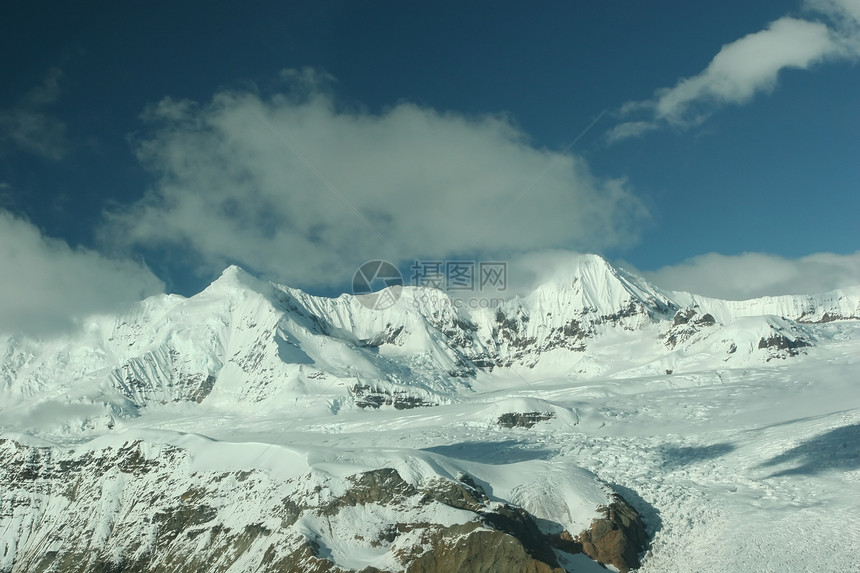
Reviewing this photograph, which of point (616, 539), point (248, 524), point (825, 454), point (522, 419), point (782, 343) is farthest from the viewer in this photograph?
point (782, 343)

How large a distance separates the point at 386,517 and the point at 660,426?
66452mm

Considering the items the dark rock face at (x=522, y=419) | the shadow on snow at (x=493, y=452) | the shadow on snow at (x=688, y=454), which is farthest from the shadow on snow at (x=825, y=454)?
the dark rock face at (x=522, y=419)

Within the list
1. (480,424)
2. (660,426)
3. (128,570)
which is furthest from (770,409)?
(128,570)

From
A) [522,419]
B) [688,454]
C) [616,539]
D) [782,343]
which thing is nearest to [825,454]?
[688,454]

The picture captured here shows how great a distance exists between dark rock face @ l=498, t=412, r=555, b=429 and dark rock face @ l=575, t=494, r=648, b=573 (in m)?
63.9

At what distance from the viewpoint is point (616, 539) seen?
47281 millimetres

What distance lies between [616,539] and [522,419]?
6984cm

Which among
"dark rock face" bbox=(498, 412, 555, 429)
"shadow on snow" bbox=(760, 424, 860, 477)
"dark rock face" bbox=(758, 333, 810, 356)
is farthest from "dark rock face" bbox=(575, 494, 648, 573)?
"dark rock face" bbox=(758, 333, 810, 356)

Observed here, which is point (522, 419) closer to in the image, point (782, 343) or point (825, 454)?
point (825, 454)

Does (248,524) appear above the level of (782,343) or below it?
below

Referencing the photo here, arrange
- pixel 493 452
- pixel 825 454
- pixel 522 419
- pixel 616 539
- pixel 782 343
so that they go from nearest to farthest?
pixel 616 539 < pixel 825 454 < pixel 493 452 < pixel 522 419 < pixel 782 343

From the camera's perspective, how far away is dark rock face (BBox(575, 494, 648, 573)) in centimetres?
4650

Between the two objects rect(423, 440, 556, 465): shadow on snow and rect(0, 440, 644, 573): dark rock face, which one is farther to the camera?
rect(423, 440, 556, 465): shadow on snow

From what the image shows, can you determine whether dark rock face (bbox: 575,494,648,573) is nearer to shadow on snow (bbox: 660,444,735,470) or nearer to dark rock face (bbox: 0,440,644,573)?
dark rock face (bbox: 0,440,644,573)
